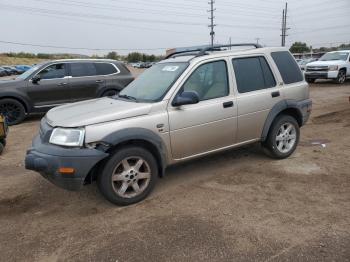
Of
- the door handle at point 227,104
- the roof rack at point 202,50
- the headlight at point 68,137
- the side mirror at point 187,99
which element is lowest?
the headlight at point 68,137

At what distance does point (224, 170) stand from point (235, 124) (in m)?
0.78

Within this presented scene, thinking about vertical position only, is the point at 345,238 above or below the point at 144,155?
below

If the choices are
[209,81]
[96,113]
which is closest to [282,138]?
[209,81]

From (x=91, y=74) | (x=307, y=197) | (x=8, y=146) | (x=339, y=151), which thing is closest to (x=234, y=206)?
(x=307, y=197)

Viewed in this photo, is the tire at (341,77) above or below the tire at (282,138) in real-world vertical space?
below

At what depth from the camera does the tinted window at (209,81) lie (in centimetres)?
472

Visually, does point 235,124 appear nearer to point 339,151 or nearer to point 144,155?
point 144,155

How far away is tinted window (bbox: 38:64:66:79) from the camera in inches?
400

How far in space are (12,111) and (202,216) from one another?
7770 millimetres

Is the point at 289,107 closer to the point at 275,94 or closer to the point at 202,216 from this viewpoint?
the point at 275,94

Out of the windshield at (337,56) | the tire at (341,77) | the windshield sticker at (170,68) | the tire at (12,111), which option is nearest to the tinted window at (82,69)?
the tire at (12,111)

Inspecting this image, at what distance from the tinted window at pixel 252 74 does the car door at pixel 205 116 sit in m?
0.22

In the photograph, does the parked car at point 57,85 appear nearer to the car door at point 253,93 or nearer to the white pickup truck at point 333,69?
the car door at point 253,93

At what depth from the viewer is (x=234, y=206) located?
4.14 meters
